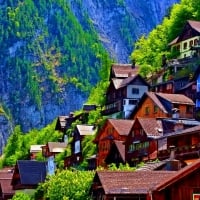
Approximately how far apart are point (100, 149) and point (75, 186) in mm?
27085

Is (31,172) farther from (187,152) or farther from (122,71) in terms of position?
(187,152)

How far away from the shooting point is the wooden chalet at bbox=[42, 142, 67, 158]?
101562 mm

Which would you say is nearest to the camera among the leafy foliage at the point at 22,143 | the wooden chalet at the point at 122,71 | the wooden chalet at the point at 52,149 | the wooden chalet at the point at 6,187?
the wooden chalet at the point at 6,187

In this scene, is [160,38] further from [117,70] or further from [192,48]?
[192,48]

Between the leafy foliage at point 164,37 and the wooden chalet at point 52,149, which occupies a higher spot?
the leafy foliage at point 164,37

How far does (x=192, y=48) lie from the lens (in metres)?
92.1

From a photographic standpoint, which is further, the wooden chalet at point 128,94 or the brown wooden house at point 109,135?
the wooden chalet at point 128,94

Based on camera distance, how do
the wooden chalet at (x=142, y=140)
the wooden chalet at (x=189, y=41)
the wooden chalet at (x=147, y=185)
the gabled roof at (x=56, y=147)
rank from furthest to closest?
the gabled roof at (x=56, y=147)
the wooden chalet at (x=189, y=41)
the wooden chalet at (x=142, y=140)
the wooden chalet at (x=147, y=185)

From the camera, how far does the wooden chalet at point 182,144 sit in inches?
2109

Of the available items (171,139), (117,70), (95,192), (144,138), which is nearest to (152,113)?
(144,138)

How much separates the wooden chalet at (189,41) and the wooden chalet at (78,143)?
667 inches

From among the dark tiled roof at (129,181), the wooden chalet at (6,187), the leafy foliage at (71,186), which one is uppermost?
the dark tiled roof at (129,181)

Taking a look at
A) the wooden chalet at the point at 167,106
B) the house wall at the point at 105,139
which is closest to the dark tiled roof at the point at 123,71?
the wooden chalet at the point at 167,106

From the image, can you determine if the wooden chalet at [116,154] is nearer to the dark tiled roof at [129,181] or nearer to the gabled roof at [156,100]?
the gabled roof at [156,100]
